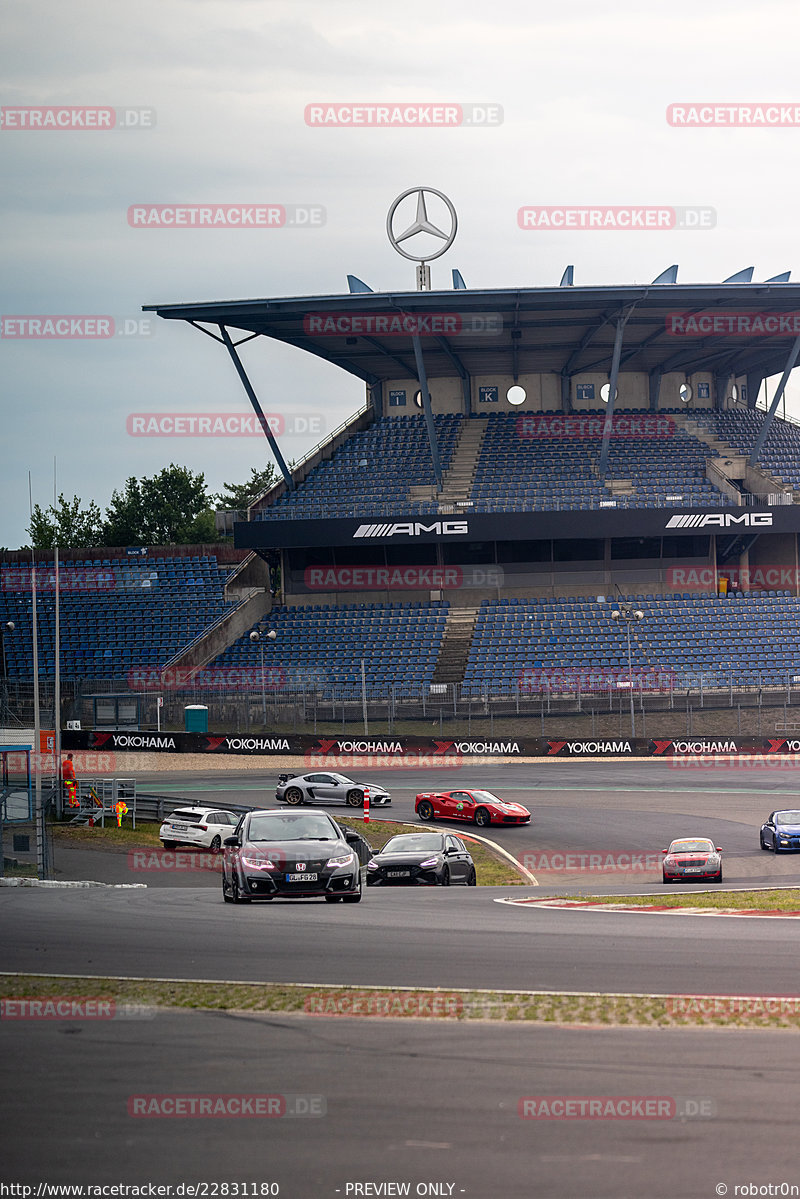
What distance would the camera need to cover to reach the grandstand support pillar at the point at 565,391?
219 ft

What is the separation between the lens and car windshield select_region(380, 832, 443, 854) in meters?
20.2

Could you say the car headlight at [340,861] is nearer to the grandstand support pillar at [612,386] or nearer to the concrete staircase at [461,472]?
the grandstand support pillar at [612,386]

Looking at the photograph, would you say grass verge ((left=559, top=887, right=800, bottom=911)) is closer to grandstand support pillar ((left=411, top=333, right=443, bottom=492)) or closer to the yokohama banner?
the yokohama banner

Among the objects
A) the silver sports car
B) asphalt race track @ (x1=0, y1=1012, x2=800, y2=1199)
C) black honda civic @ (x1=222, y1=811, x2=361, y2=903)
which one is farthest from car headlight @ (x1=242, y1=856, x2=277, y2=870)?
the silver sports car

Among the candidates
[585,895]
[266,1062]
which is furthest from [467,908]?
[266,1062]

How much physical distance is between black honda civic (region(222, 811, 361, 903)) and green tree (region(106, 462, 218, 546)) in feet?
280

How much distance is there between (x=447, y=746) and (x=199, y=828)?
19187 mm

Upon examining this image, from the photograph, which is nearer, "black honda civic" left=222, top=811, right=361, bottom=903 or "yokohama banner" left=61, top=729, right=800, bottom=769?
"black honda civic" left=222, top=811, right=361, bottom=903

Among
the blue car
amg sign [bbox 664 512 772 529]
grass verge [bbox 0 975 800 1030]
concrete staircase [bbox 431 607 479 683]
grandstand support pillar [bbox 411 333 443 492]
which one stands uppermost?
grandstand support pillar [bbox 411 333 443 492]

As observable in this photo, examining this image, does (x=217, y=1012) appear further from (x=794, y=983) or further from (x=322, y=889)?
(x=322, y=889)

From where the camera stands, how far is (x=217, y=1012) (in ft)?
28.6

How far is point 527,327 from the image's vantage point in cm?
5916

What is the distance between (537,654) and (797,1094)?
1714 inches

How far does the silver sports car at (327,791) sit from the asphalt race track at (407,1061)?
67.1 feet
